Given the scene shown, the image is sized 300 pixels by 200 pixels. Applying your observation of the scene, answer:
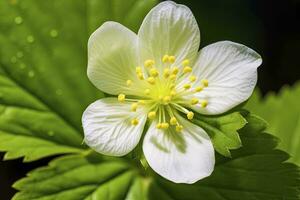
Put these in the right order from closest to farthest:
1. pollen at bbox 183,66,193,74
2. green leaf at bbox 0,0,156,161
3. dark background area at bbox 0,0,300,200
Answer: pollen at bbox 183,66,193,74 → green leaf at bbox 0,0,156,161 → dark background area at bbox 0,0,300,200

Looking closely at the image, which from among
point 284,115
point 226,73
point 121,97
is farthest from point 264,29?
point 121,97

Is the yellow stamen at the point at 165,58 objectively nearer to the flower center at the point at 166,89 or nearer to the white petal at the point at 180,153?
the flower center at the point at 166,89

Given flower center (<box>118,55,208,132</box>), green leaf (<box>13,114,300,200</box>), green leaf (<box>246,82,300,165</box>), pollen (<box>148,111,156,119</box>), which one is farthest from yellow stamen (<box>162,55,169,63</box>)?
green leaf (<box>246,82,300,165</box>)

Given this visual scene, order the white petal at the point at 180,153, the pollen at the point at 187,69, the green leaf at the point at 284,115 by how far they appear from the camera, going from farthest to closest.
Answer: the green leaf at the point at 284,115, the pollen at the point at 187,69, the white petal at the point at 180,153

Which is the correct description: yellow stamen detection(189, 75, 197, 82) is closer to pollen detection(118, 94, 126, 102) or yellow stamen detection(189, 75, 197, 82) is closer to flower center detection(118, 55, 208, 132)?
flower center detection(118, 55, 208, 132)

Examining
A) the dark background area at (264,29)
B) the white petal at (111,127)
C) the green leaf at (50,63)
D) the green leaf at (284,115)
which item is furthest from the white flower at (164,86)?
the dark background area at (264,29)

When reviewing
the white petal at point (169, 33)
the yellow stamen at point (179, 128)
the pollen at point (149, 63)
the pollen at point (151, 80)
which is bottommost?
the yellow stamen at point (179, 128)

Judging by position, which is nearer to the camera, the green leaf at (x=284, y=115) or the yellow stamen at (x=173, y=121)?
the yellow stamen at (x=173, y=121)
